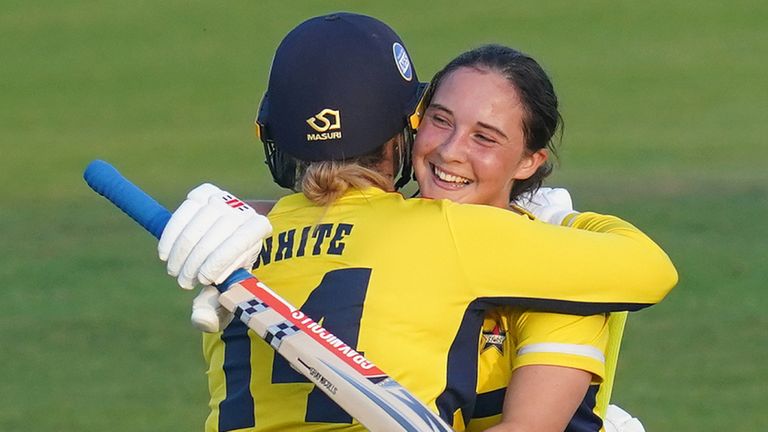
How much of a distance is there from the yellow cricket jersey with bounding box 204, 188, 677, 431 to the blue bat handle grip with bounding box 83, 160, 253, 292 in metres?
0.26

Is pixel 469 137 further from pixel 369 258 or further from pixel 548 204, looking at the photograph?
pixel 369 258

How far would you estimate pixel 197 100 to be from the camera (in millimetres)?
18391

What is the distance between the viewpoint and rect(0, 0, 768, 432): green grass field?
7.82 meters

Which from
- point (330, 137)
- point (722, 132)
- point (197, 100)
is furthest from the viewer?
point (197, 100)

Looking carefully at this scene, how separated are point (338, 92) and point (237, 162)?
1139cm

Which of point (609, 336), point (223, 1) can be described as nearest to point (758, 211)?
point (609, 336)

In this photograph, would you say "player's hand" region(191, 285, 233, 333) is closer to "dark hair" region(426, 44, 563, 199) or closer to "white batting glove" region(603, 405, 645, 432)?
"dark hair" region(426, 44, 563, 199)

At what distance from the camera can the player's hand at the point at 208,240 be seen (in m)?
3.24

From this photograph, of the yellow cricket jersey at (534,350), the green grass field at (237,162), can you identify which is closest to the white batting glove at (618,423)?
the yellow cricket jersey at (534,350)

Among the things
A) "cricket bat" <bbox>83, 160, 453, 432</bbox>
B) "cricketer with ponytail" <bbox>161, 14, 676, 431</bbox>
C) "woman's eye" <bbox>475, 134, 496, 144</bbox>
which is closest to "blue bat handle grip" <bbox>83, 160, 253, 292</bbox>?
"cricket bat" <bbox>83, 160, 453, 432</bbox>

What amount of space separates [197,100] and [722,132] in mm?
6254

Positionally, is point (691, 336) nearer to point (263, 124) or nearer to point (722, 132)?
point (263, 124)

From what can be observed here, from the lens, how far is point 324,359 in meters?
3.22

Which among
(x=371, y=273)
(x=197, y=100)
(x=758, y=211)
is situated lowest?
(x=197, y=100)
